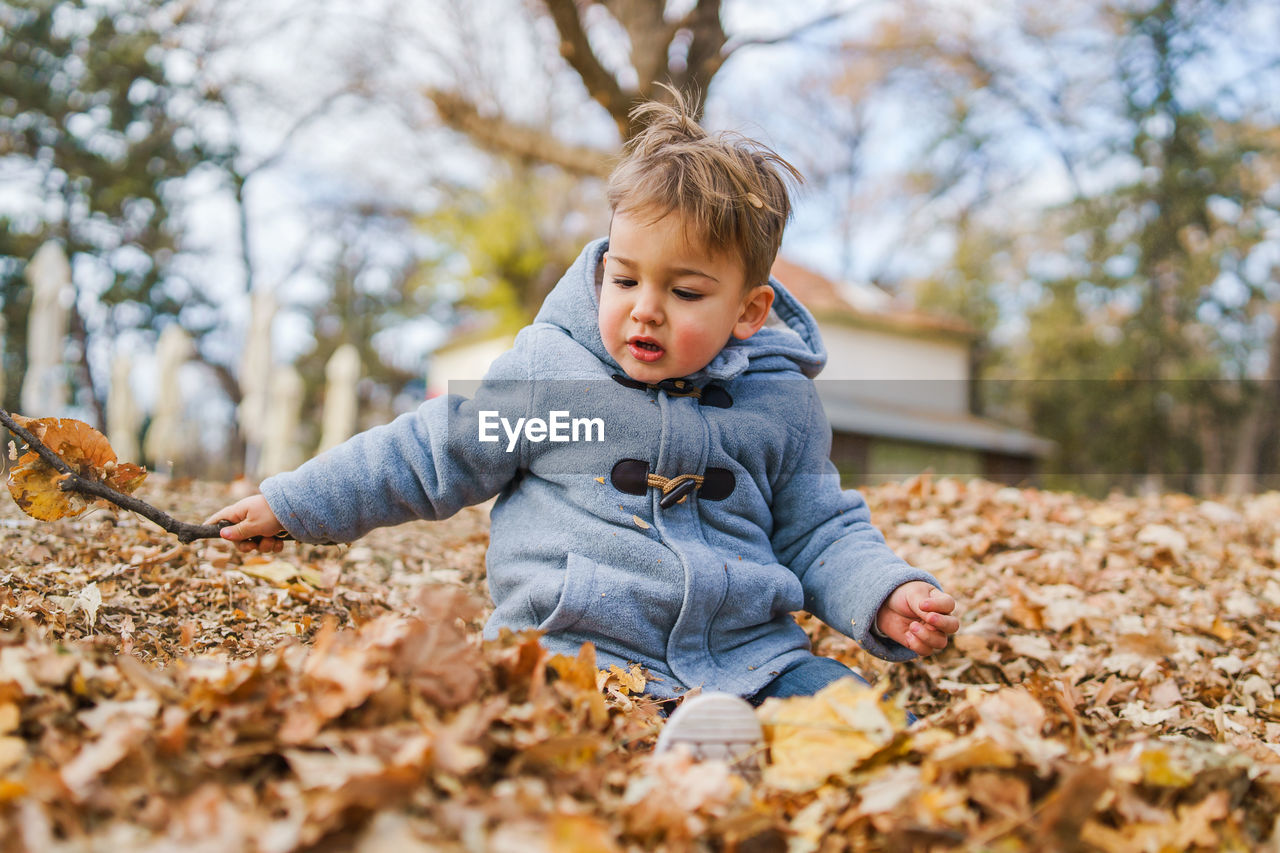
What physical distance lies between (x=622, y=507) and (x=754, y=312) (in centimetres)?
63

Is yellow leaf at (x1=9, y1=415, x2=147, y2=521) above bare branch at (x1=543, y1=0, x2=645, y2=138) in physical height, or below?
below

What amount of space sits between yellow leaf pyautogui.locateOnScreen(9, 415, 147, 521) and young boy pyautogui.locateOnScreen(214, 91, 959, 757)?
0.91ft

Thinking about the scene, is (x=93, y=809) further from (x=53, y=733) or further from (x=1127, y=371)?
(x=1127, y=371)

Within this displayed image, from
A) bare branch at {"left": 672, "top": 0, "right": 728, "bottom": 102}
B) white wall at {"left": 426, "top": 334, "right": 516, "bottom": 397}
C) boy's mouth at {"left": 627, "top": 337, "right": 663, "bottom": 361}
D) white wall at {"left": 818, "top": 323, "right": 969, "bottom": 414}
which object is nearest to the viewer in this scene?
boy's mouth at {"left": 627, "top": 337, "right": 663, "bottom": 361}

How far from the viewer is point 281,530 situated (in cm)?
201

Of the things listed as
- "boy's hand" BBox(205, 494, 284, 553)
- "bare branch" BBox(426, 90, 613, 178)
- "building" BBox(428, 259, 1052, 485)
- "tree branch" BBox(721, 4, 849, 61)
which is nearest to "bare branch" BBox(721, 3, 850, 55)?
"tree branch" BBox(721, 4, 849, 61)

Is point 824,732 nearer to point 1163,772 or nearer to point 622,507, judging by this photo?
point 1163,772

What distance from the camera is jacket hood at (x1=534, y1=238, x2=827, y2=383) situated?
2.20 m

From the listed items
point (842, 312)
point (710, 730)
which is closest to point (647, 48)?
point (710, 730)

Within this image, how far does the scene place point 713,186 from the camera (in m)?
2.03

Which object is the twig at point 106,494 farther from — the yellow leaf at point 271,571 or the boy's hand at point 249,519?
the yellow leaf at point 271,571

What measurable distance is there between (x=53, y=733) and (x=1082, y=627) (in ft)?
8.65

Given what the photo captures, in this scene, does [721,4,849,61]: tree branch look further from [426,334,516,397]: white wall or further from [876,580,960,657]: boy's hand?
[426,334,516,397]: white wall

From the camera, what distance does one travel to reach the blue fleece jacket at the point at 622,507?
1.97 meters
